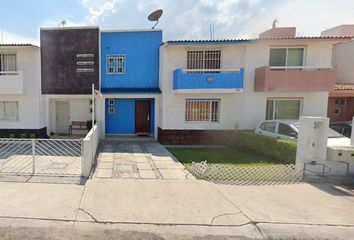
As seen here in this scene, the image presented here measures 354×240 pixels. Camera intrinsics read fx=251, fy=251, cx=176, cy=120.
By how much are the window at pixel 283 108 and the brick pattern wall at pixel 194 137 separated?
2.57 m

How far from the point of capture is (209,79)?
45.1ft

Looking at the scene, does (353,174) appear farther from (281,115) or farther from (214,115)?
(214,115)

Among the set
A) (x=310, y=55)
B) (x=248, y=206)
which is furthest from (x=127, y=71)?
(x=248, y=206)

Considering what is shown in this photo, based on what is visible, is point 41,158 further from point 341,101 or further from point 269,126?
point 341,101

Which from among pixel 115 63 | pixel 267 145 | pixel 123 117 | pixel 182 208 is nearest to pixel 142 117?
pixel 123 117

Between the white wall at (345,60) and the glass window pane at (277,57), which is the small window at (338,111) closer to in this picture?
the white wall at (345,60)

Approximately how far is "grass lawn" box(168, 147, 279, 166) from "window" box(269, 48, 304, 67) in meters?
5.61

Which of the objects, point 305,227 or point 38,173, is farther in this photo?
point 38,173

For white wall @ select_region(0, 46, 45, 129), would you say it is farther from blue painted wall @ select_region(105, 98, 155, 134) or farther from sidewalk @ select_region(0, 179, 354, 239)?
sidewalk @ select_region(0, 179, 354, 239)

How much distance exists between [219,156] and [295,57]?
7638 mm

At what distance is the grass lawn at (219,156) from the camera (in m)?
10.3

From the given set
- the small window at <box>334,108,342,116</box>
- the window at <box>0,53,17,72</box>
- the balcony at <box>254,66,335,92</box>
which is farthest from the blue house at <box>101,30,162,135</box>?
the small window at <box>334,108,342,116</box>

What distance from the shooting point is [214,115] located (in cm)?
1505

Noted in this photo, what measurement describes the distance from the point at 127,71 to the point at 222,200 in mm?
11391
